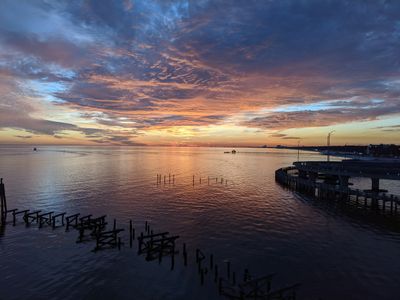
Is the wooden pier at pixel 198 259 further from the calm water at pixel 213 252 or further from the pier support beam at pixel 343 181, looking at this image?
the pier support beam at pixel 343 181

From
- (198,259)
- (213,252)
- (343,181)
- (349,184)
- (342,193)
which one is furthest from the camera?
(349,184)

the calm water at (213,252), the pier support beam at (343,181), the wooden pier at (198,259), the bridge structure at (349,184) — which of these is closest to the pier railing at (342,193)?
the bridge structure at (349,184)

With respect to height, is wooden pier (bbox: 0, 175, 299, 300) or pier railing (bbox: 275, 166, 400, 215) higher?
pier railing (bbox: 275, 166, 400, 215)

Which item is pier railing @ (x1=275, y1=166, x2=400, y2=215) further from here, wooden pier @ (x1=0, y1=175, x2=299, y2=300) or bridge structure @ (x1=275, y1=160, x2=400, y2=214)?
wooden pier @ (x1=0, y1=175, x2=299, y2=300)

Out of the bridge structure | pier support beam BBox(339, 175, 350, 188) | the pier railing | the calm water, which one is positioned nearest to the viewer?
the calm water

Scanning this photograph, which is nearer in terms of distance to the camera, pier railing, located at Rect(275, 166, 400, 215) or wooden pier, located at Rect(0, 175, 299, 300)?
wooden pier, located at Rect(0, 175, 299, 300)

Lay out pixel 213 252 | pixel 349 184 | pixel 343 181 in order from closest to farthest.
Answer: pixel 213 252 → pixel 343 181 → pixel 349 184

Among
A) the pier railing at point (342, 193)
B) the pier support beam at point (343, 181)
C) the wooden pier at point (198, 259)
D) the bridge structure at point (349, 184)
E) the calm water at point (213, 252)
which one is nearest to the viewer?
the wooden pier at point (198, 259)

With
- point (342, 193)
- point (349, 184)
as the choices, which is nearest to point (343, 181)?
point (342, 193)

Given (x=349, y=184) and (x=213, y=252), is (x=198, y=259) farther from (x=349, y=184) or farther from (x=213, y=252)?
(x=349, y=184)

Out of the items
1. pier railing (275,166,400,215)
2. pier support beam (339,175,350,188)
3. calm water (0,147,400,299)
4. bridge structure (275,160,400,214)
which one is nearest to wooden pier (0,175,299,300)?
calm water (0,147,400,299)

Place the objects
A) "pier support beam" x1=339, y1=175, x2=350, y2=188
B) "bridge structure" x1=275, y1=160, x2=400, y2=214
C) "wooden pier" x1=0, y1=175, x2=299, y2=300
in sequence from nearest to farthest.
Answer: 1. "wooden pier" x1=0, y1=175, x2=299, y2=300
2. "bridge structure" x1=275, y1=160, x2=400, y2=214
3. "pier support beam" x1=339, y1=175, x2=350, y2=188

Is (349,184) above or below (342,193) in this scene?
above

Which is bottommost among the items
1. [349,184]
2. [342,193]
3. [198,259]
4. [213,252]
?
[213,252]
